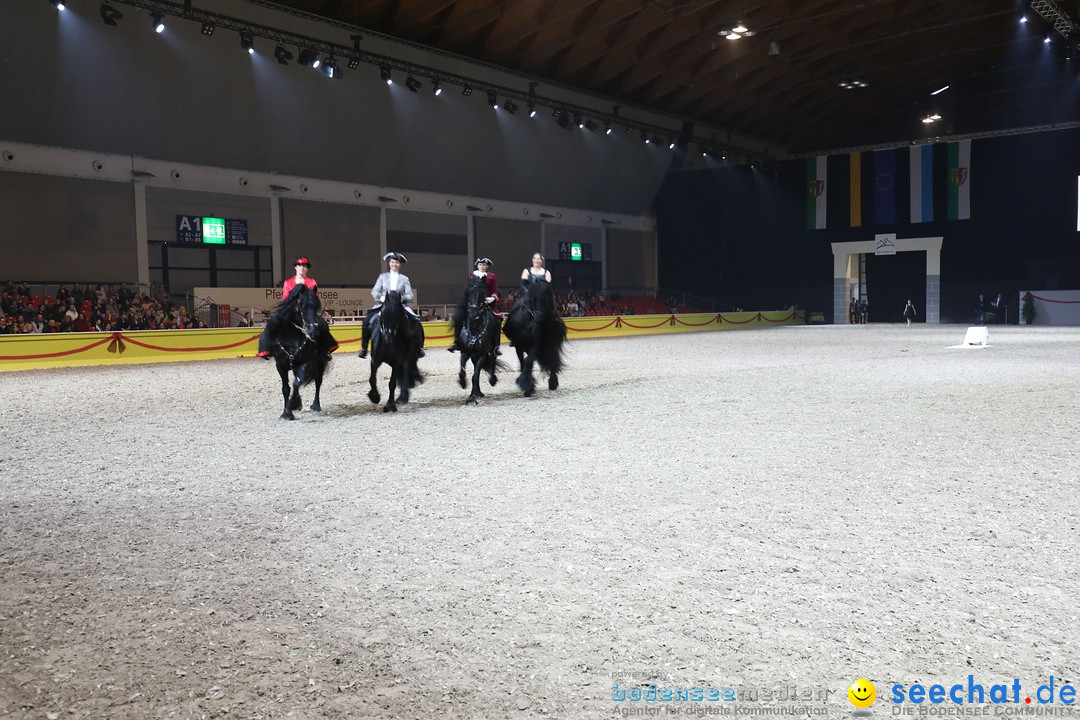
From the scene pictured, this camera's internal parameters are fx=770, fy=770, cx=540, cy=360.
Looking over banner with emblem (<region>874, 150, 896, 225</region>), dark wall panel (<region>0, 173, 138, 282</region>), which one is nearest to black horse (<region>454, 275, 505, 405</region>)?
dark wall panel (<region>0, 173, 138, 282</region>)

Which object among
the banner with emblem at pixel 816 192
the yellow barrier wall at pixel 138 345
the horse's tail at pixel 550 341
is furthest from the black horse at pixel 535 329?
the banner with emblem at pixel 816 192

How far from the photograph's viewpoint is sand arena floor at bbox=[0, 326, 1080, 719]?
2.67 meters

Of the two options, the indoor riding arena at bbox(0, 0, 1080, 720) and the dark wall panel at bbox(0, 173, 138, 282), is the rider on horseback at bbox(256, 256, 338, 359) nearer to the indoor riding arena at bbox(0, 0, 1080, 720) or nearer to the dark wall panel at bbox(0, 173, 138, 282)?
the indoor riding arena at bbox(0, 0, 1080, 720)

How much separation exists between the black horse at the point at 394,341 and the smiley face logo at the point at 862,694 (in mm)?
7323

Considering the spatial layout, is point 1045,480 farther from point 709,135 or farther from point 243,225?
point 709,135

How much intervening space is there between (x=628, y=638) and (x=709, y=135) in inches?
1601

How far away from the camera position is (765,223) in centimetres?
4041

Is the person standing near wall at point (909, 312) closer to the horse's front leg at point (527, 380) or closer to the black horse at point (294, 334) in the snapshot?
the horse's front leg at point (527, 380)

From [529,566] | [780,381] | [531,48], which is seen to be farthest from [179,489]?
[531,48]

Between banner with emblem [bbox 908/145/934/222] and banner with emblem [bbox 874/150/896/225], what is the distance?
2.72 feet

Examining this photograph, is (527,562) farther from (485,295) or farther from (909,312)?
(909,312)

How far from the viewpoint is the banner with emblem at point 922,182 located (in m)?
34.8

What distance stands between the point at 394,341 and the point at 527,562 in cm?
580

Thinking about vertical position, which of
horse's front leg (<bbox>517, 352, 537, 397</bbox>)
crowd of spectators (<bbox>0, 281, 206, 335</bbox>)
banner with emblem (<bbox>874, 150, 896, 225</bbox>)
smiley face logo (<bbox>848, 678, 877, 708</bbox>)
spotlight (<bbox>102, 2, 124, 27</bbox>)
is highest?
spotlight (<bbox>102, 2, 124, 27</bbox>)
